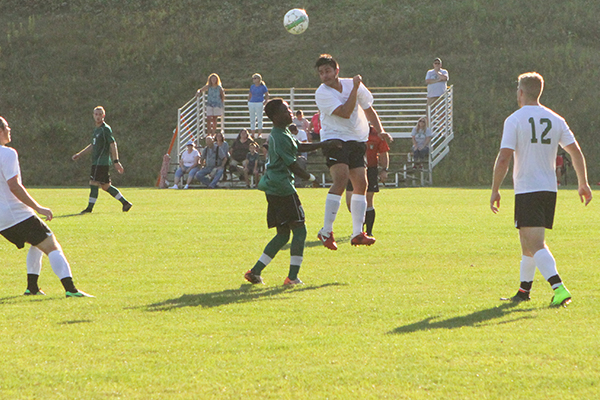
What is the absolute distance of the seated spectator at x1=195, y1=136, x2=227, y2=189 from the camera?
2791 centimetres

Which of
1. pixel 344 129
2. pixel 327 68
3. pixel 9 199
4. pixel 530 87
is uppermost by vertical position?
pixel 327 68

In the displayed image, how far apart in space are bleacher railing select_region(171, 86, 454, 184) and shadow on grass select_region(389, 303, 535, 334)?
23199 mm

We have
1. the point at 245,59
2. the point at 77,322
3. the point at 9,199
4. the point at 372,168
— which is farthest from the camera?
the point at 245,59

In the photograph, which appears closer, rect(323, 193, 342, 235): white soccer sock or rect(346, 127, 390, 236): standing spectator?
rect(323, 193, 342, 235): white soccer sock

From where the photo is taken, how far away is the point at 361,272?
9.16m

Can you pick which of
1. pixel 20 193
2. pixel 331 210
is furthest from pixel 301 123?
pixel 20 193

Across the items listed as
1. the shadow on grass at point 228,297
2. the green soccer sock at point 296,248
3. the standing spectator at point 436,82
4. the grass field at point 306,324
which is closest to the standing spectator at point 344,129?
the grass field at point 306,324

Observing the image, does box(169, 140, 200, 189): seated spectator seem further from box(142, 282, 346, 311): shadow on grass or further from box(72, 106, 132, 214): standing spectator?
box(142, 282, 346, 311): shadow on grass

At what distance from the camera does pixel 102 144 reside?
1734cm

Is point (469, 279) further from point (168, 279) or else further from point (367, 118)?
point (168, 279)

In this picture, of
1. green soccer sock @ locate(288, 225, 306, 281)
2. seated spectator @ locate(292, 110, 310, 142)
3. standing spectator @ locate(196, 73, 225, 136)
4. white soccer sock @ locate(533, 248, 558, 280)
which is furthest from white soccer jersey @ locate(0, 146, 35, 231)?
standing spectator @ locate(196, 73, 225, 136)

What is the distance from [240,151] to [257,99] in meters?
2.34

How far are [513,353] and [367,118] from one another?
5076mm

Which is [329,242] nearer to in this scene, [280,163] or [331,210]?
[331,210]
